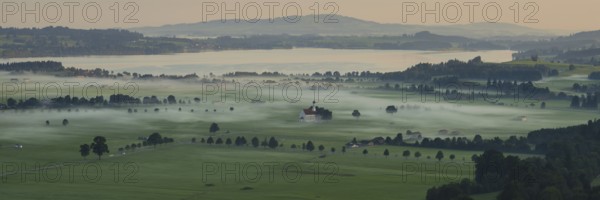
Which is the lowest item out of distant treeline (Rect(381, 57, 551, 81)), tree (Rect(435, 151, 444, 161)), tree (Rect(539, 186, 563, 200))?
tree (Rect(539, 186, 563, 200))

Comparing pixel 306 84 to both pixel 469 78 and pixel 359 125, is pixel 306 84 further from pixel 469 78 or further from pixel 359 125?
pixel 359 125

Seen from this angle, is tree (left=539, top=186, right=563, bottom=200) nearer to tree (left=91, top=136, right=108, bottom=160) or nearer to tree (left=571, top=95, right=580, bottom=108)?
tree (left=91, top=136, right=108, bottom=160)

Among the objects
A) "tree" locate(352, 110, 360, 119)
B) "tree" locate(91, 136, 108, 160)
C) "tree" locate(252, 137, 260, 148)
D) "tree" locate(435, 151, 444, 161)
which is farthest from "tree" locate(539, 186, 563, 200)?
"tree" locate(352, 110, 360, 119)

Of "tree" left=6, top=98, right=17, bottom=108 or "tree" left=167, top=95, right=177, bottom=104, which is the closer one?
"tree" left=6, top=98, right=17, bottom=108

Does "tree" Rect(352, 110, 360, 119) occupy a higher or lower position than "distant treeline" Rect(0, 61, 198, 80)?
lower

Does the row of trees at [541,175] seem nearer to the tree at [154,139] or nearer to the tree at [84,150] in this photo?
the tree at [84,150]

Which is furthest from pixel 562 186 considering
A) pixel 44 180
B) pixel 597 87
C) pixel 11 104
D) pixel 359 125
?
pixel 597 87

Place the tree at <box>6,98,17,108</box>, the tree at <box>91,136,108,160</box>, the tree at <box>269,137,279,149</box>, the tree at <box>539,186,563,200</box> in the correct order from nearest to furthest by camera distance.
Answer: the tree at <box>539,186,563,200</box>, the tree at <box>91,136,108,160</box>, the tree at <box>269,137,279,149</box>, the tree at <box>6,98,17,108</box>

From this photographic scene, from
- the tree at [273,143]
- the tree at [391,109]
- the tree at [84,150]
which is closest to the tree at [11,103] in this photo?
the tree at [391,109]
